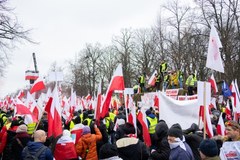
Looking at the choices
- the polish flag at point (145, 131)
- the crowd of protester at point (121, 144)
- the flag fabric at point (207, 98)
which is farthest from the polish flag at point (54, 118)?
the flag fabric at point (207, 98)

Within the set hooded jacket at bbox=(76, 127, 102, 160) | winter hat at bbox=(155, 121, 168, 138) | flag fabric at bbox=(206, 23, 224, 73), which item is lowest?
hooded jacket at bbox=(76, 127, 102, 160)

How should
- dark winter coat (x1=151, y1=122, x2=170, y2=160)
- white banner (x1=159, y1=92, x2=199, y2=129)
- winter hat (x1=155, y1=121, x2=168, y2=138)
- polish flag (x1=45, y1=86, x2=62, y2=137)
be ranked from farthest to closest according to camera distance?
white banner (x1=159, y1=92, x2=199, y2=129) → polish flag (x1=45, y1=86, x2=62, y2=137) → winter hat (x1=155, y1=121, x2=168, y2=138) → dark winter coat (x1=151, y1=122, x2=170, y2=160)

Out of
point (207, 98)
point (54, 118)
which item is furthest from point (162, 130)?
point (54, 118)

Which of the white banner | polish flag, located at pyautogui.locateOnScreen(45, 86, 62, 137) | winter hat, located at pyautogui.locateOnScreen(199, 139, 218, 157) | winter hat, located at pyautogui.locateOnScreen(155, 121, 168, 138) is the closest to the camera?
winter hat, located at pyautogui.locateOnScreen(199, 139, 218, 157)

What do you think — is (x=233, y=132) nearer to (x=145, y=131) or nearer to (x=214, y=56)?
(x=214, y=56)

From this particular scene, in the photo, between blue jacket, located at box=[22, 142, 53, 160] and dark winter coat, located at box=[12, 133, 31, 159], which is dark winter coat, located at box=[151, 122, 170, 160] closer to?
blue jacket, located at box=[22, 142, 53, 160]

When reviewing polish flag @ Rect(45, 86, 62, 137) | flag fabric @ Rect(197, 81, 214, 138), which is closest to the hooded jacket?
polish flag @ Rect(45, 86, 62, 137)

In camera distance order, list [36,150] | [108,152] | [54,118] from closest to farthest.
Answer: [108,152] < [36,150] < [54,118]

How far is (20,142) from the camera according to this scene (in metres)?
6.52

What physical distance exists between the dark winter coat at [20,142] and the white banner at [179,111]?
3444 mm

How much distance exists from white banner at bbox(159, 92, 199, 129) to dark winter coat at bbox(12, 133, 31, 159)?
3444 millimetres

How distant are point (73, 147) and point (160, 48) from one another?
38.8 meters

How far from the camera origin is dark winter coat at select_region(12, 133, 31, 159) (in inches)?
256

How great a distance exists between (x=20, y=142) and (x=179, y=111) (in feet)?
12.9
